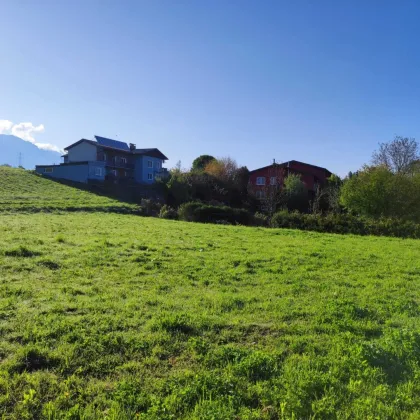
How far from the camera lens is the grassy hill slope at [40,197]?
26.6m

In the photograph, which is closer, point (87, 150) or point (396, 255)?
point (396, 255)

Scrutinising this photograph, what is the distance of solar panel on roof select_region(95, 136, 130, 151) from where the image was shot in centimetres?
5557

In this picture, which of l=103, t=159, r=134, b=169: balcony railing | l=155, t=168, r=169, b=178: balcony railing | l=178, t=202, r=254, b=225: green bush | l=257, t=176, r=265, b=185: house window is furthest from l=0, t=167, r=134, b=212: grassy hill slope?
l=257, t=176, r=265, b=185: house window

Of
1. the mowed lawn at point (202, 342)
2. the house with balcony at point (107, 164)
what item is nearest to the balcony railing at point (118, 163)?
the house with balcony at point (107, 164)

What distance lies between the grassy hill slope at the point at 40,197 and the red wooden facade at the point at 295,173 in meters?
22.9

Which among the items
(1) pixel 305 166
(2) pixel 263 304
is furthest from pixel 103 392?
(1) pixel 305 166

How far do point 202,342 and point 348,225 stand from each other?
784 inches

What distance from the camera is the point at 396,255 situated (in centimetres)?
1191

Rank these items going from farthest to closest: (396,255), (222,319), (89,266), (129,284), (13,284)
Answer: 1. (396,255)
2. (89,266)
3. (129,284)
4. (13,284)
5. (222,319)

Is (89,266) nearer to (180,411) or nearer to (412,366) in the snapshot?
(180,411)

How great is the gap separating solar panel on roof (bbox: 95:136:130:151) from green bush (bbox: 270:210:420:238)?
3938 centimetres

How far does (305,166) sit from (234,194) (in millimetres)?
Result: 13239

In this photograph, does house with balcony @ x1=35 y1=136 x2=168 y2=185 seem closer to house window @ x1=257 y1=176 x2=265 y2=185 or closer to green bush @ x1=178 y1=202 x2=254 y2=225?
house window @ x1=257 y1=176 x2=265 y2=185

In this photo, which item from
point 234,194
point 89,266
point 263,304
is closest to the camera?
point 263,304
